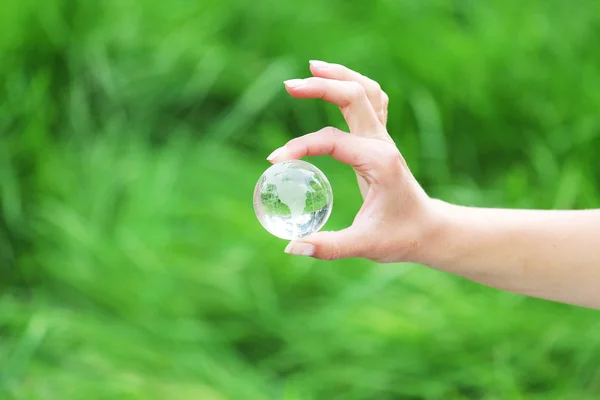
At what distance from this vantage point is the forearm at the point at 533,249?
4.14ft

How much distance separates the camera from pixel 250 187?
252cm

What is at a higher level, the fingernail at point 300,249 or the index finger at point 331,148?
the index finger at point 331,148

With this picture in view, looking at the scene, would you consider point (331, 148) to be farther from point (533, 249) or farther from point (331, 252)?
point (533, 249)

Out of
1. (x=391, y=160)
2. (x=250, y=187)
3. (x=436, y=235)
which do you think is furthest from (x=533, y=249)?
(x=250, y=187)

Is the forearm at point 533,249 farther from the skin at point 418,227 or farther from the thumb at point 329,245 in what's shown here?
the thumb at point 329,245

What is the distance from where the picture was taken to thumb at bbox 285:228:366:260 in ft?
3.36

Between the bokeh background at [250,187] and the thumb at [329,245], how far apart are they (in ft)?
2.73

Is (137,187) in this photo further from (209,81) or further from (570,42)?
(570,42)

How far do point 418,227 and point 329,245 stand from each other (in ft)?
0.55

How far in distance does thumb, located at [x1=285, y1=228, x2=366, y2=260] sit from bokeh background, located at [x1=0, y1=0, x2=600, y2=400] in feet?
2.73

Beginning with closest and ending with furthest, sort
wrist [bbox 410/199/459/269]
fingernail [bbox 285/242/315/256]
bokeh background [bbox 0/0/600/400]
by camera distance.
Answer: fingernail [bbox 285/242/315/256] → wrist [bbox 410/199/459/269] → bokeh background [bbox 0/0/600/400]

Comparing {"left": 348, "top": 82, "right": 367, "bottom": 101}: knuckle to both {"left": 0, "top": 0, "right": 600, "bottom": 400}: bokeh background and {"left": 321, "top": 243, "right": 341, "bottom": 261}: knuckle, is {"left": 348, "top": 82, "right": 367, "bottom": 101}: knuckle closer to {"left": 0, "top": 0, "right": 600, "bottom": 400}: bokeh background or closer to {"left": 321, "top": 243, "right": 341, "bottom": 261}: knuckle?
{"left": 321, "top": 243, "right": 341, "bottom": 261}: knuckle

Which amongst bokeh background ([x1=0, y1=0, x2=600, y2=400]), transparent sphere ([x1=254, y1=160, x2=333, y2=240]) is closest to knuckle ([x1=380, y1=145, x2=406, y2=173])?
transparent sphere ([x1=254, y1=160, x2=333, y2=240])

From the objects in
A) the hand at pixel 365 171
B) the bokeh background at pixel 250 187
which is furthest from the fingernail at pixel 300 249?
the bokeh background at pixel 250 187
